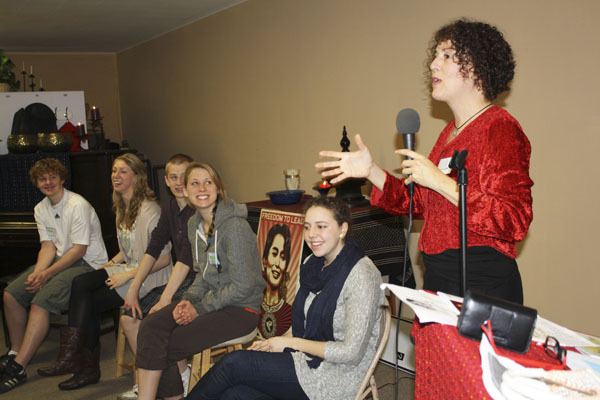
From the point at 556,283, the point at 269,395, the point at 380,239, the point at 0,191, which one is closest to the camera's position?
the point at 269,395

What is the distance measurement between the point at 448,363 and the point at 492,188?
603mm

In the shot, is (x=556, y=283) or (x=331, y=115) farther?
(x=331, y=115)

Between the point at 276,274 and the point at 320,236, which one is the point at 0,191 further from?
the point at 320,236

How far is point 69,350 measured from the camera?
3350 mm

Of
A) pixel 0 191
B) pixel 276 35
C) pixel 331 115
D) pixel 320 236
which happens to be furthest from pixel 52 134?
pixel 320 236

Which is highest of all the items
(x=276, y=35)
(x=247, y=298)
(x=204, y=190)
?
(x=276, y=35)

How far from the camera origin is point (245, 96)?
4902mm

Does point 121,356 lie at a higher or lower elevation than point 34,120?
lower

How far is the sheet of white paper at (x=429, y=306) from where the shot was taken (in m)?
1.08

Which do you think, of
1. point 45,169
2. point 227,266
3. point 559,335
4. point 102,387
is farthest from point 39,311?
point 559,335

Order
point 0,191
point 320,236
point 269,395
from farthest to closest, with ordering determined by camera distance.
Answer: point 0,191 → point 320,236 → point 269,395

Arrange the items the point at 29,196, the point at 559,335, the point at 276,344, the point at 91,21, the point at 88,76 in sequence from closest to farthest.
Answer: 1. the point at 559,335
2. the point at 276,344
3. the point at 29,196
4. the point at 91,21
5. the point at 88,76

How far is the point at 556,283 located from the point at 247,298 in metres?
1.41

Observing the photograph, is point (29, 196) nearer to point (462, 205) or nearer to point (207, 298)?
point (207, 298)
